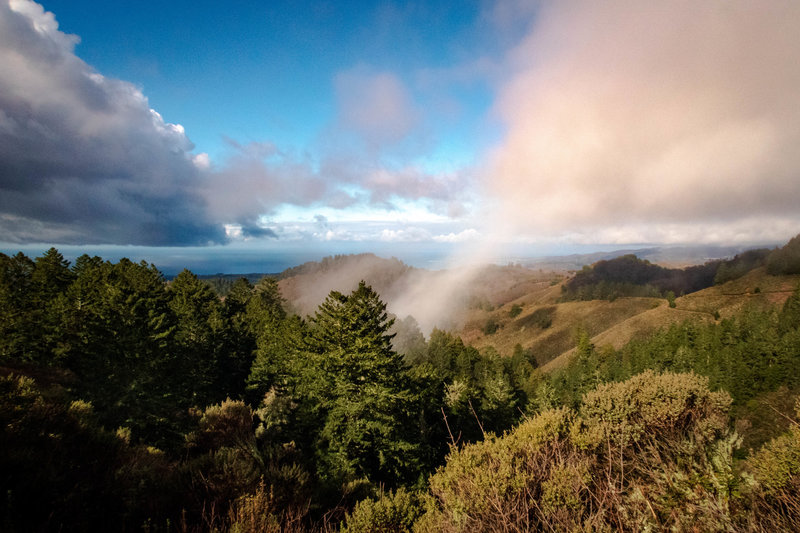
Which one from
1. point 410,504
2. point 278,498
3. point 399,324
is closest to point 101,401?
point 278,498

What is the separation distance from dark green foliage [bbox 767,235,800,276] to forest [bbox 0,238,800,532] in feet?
514

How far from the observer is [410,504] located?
37.9 feet

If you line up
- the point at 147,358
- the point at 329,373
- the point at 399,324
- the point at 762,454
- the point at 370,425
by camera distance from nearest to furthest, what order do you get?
the point at 762,454 < the point at 370,425 < the point at 329,373 < the point at 147,358 < the point at 399,324

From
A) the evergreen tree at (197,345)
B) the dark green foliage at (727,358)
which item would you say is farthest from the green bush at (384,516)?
the dark green foliage at (727,358)

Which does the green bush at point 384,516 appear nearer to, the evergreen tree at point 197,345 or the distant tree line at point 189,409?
the distant tree line at point 189,409

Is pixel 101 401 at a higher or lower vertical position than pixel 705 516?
lower

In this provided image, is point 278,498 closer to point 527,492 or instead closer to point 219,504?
point 219,504

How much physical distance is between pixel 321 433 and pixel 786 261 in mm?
236317

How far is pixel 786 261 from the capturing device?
495ft

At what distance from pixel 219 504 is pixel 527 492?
975 centimetres

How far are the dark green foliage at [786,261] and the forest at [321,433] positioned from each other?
157 metres

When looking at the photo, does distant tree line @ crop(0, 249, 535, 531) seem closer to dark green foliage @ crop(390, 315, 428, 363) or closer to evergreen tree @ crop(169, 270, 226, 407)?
evergreen tree @ crop(169, 270, 226, 407)

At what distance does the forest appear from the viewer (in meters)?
8.45

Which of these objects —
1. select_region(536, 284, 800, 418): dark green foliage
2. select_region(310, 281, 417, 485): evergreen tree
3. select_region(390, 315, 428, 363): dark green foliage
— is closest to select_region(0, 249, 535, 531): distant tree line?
select_region(310, 281, 417, 485): evergreen tree
